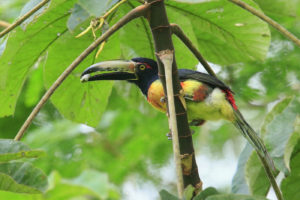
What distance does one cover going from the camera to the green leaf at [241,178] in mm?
2127

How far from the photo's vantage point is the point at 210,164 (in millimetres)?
5043

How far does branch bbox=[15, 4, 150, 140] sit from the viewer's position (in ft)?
5.37

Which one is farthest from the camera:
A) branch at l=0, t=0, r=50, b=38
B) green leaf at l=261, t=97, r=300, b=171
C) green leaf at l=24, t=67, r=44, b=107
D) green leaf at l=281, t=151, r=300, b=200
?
green leaf at l=24, t=67, r=44, b=107

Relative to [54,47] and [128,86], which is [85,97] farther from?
[128,86]

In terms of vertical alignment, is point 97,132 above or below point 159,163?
above

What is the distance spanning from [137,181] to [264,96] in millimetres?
1682

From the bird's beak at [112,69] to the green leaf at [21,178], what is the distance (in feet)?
2.71

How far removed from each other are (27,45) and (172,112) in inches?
37.3

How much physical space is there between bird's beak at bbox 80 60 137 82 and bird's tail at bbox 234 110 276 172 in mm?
631

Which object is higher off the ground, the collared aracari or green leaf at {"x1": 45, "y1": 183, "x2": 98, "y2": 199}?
the collared aracari

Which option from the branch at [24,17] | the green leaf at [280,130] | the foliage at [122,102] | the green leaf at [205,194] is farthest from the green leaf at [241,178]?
the branch at [24,17]

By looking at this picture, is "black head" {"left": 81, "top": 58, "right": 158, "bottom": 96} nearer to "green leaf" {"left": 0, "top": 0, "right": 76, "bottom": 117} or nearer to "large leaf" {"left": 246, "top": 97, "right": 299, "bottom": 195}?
"green leaf" {"left": 0, "top": 0, "right": 76, "bottom": 117}

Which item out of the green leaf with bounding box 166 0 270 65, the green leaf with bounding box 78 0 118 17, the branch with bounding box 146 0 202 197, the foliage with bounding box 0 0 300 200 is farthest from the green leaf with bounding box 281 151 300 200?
the green leaf with bounding box 78 0 118 17

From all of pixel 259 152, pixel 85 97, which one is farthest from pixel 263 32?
pixel 85 97
